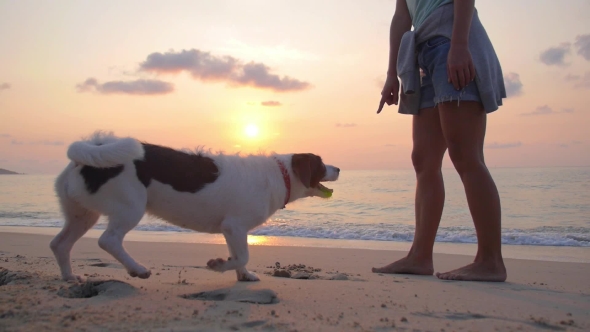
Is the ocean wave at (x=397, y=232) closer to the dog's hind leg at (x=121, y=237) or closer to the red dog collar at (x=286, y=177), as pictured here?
the red dog collar at (x=286, y=177)

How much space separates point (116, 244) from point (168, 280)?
2.12ft

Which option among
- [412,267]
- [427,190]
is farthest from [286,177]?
[412,267]

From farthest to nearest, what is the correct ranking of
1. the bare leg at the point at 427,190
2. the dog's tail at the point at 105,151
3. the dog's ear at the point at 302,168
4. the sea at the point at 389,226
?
the sea at the point at 389,226 → the dog's ear at the point at 302,168 → the bare leg at the point at 427,190 → the dog's tail at the point at 105,151

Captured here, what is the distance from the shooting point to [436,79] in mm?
3926

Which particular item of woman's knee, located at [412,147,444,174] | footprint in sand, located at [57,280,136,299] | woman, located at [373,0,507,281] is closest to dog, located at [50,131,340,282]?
footprint in sand, located at [57,280,136,299]

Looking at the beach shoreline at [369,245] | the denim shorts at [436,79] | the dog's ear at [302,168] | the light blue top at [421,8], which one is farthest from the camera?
the beach shoreline at [369,245]

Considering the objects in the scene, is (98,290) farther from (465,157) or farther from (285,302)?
(465,157)

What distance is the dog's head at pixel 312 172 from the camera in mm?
4477

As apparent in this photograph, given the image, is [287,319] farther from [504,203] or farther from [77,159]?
[504,203]

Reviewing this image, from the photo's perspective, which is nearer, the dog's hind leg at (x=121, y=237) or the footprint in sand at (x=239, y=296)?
the footprint in sand at (x=239, y=296)

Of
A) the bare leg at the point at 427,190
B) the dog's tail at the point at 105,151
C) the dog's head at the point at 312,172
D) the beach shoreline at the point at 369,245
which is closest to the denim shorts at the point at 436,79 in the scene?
the bare leg at the point at 427,190

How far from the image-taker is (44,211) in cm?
1595

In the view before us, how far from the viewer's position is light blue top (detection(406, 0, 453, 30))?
160 inches

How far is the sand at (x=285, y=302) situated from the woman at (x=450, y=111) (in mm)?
276
